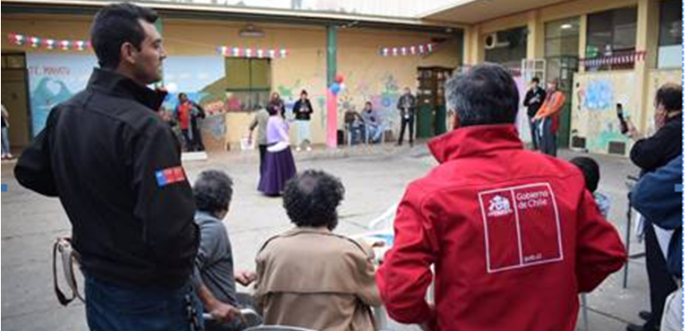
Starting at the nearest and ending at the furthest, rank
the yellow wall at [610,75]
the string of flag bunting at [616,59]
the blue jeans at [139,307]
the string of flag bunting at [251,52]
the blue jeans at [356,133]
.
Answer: the blue jeans at [139,307] < the yellow wall at [610,75] < the string of flag bunting at [616,59] < the string of flag bunting at [251,52] < the blue jeans at [356,133]

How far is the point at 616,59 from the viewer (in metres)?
13.5

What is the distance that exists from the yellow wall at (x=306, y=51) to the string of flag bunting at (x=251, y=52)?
18 centimetres

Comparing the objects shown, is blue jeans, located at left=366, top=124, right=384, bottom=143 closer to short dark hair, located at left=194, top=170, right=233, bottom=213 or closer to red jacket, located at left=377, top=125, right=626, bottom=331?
short dark hair, located at left=194, top=170, right=233, bottom=213

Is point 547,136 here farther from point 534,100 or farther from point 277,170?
point 277,170

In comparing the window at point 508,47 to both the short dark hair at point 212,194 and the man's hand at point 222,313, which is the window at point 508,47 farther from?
the man's hand at point 222,313

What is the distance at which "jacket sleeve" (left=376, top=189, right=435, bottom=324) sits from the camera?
1.61m

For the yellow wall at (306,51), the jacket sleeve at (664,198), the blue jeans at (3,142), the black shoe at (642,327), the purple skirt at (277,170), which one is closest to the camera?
the jacket sleeve at (664,198)

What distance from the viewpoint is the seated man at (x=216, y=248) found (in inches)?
105

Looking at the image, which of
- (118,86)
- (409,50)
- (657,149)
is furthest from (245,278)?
(409,50)

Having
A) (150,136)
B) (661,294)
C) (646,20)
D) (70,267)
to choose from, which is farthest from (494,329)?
(646,20)

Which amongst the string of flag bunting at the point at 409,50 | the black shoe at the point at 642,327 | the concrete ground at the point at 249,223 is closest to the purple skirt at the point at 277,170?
the concrete ground at the point at 249,223

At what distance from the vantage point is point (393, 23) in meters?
16.8

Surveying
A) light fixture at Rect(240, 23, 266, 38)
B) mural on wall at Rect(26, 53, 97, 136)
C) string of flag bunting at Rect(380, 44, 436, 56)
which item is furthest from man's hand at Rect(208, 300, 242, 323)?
string of flag bunting at Rect(380, 44, 436, 56)

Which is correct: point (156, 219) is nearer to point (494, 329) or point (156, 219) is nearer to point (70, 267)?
point (70, 267)
